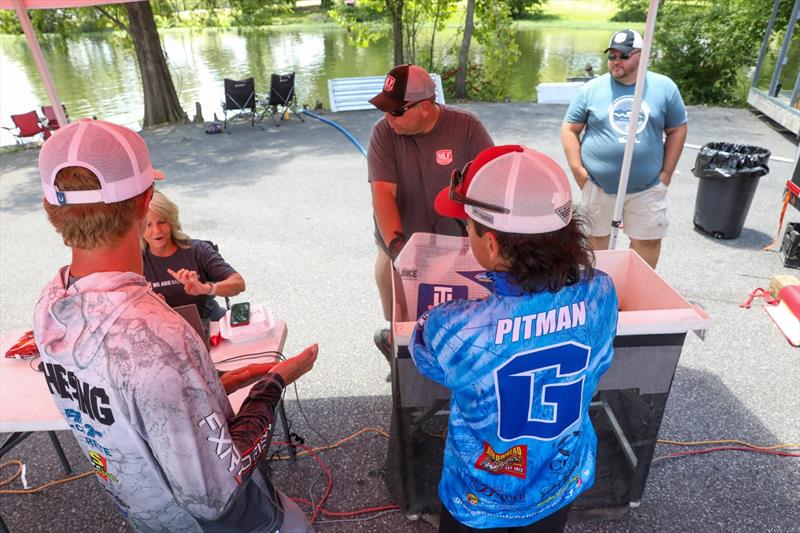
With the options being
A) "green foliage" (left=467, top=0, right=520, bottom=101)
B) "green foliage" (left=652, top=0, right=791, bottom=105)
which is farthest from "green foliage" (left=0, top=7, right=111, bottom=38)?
"green foliage" (left=652, top=0, right=791, bottom=105)

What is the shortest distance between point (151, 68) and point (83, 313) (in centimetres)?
1242

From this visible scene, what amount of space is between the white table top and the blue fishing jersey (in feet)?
3.43

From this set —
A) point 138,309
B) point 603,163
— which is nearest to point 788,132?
point 603,163

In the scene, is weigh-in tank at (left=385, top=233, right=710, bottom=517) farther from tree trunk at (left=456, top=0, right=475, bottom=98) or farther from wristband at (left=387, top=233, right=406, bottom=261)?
tree trunk at (left=456, top=0, right=475, bottom=98)

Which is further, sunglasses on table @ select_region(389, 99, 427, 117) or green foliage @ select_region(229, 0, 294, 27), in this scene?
green foliage @ select_region(229, 0, 294, 27)

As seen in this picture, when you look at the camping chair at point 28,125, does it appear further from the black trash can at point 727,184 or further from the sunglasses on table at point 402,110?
the black trash can at point 727,184

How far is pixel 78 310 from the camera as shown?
1128mm

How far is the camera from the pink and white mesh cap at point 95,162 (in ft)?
3.77

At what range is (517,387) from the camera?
4.30ft

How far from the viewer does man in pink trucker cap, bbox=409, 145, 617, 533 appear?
4.13ft

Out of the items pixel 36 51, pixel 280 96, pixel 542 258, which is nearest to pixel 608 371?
pixel 542 258

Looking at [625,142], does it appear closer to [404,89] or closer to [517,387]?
[404,89]

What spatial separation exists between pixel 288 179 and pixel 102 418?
693cm

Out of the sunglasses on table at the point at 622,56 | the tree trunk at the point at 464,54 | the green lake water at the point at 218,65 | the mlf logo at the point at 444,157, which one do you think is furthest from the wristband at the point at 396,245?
the green lake water at the point at 218,65
